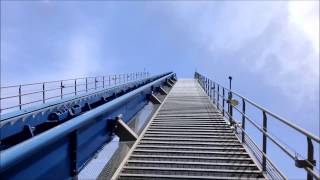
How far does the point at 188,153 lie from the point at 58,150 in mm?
4138

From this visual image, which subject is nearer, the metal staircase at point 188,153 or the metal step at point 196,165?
the metal staircase at point 188,153

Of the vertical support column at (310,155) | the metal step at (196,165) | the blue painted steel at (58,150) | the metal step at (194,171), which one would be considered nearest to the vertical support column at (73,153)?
the blue painted steel at (58,150)

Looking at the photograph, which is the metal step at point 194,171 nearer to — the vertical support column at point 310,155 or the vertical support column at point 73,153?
the vertical support column at point 310,155

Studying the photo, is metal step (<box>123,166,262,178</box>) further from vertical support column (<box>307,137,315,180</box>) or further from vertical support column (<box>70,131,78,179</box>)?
vertical support column (<box>70,131,78,179</box>)

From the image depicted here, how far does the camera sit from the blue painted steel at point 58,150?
9.52ft

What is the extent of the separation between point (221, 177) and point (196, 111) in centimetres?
626

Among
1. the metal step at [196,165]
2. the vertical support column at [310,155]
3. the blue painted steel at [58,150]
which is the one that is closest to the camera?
the blue painted steel at [58,150]

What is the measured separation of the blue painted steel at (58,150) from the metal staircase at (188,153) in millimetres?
1348

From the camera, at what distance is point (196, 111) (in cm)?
1259

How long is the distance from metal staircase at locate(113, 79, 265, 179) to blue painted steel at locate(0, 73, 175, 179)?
1.35 m

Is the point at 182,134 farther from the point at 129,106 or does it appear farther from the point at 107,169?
the point at 107,169

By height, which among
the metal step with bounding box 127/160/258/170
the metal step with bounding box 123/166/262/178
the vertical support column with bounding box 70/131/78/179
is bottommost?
the metal step with bounding box 123/166/262/178

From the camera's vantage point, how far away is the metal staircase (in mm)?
6535

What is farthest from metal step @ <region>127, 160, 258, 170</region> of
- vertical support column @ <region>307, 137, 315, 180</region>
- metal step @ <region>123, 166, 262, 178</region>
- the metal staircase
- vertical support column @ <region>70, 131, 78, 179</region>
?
vertical support column @ <region>70, 131, 78, 179</region>
